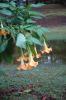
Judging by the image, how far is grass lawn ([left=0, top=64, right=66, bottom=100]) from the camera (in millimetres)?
3675

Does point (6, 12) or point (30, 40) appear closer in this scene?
point (30, 40)

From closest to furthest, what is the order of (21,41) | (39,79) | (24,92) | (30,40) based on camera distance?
(21,41), (30,40), (24,92), (39,79)

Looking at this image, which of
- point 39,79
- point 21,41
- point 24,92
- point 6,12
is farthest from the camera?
point 39,79

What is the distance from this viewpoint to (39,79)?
4.16 metres

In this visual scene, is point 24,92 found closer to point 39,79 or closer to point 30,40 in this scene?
point 39,79

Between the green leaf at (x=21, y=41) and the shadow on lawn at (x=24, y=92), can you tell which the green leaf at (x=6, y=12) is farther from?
the shadow on lawn at (x=24, y=92)

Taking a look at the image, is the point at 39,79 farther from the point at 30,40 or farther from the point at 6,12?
the point at 30,40

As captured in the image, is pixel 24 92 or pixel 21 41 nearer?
pixel 21 41

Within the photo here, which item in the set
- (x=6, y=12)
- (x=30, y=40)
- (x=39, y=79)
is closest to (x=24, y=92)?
(x=39, y=79)

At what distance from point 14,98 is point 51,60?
1647mm

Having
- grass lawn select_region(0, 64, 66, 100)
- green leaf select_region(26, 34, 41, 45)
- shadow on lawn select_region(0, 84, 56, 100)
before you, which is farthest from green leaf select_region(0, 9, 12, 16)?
shadow on lawn select_region(0, 84, 56, 100)

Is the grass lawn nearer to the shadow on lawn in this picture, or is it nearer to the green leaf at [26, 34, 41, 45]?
the shadow on lawn

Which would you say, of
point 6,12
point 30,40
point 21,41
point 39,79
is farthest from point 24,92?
point 21,41

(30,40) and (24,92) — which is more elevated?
(30,40)
